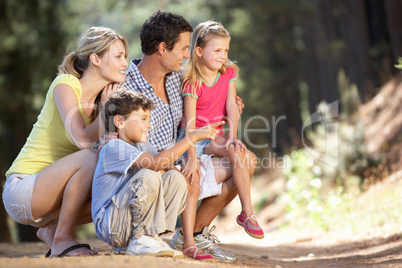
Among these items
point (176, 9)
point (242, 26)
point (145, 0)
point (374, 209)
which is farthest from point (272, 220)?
point (145, 0)

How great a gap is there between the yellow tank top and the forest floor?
0.73 m

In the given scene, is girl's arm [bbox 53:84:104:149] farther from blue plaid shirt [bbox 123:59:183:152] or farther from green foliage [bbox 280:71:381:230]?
green foliage [bbox 280:71:381:230]

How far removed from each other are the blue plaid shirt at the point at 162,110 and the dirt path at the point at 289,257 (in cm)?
105

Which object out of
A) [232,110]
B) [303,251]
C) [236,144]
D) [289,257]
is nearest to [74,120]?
[236,144]

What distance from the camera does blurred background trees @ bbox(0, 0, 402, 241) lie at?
1267 centimetres

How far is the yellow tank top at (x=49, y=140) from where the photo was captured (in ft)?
13.3

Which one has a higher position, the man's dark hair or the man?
the man's dark hair

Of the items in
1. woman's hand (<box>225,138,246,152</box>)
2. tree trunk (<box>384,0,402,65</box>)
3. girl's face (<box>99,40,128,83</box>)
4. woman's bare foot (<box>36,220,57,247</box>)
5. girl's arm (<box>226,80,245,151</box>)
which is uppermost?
tree trunk (<box>384,0,402,65</box>)

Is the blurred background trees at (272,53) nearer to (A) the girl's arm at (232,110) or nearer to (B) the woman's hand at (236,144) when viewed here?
(A) the girl's arm at (232,110)

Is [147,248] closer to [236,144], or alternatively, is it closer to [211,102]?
[236,144]

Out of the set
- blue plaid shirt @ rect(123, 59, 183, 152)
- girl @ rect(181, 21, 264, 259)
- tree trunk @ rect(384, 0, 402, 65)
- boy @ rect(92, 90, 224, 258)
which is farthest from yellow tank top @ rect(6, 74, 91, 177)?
tree trunk @ rect(384, 0, 402, 65)

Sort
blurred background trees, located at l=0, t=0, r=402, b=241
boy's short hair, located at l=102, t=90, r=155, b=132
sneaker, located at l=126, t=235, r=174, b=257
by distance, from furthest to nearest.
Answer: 1. blurred background trees, located at l=0, t=0, r=402, b=241
2. boy's short hair, located at l=102, t=90, r=155, b=132
3. sneaker, located at l=126, t=235, r=174, b=257

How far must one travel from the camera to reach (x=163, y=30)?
448 centimetres

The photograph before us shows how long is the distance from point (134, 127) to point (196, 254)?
108 cm
